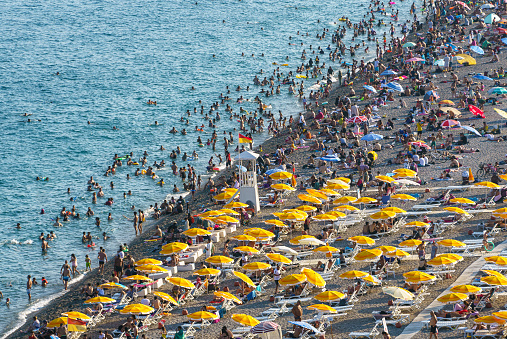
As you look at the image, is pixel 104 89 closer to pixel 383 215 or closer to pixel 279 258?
pixel 383 215

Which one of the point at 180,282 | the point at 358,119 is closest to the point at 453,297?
the point at 180,282

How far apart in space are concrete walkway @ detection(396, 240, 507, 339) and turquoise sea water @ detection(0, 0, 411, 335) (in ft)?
53.0

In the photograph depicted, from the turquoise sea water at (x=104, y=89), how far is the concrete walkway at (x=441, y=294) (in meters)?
16.2

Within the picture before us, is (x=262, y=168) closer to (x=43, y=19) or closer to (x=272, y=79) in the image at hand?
(x=272, y=79)

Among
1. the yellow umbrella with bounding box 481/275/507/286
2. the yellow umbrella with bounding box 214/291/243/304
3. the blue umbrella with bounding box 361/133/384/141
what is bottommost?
the yellow umbrella with bounding box 214/291/243/304

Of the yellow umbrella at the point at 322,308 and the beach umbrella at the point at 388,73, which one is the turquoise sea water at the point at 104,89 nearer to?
the beach umbrella at the point at 388,73

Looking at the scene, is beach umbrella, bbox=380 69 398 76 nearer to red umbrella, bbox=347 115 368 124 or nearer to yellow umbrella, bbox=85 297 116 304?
red umbrella, bbox=347 115 368 124

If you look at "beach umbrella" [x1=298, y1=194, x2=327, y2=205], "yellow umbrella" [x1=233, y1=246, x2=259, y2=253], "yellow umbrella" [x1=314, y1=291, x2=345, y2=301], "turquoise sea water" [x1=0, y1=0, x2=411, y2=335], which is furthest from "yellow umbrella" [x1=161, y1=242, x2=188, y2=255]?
"yellow umbrella" [x1=314, y1=291, x2=345, y2=301]

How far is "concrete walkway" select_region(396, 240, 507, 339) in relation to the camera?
68.6 ft

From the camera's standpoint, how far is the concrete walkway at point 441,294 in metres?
20.9

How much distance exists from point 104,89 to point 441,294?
45517mm

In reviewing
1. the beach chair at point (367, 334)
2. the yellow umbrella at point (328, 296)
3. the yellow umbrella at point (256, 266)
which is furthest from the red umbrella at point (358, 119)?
the beach chair at point (367, 334)

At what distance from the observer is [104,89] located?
6275cm

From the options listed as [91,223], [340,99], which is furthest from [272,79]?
[91,223]
